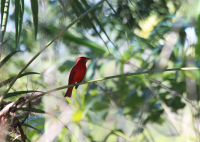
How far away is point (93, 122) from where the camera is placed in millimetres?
3797

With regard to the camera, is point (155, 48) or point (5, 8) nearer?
point (5, 8)

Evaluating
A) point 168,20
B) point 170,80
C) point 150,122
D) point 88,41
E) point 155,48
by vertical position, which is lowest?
point 150,122

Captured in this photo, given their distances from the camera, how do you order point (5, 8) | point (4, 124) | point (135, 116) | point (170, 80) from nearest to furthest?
point (4, 124), point (5, 8), point (170, 80), point (135, 116)

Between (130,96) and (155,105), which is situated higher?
(130,96)

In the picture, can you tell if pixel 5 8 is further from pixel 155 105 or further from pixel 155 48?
pixel 155 105

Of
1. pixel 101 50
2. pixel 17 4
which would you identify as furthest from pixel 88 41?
pixel 17 4

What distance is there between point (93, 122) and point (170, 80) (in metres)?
1.57

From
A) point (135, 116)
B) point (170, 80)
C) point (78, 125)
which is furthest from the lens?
point (135, 116)

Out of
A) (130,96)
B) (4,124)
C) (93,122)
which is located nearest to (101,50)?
(130,96)

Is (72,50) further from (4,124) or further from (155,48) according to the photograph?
(4,124)

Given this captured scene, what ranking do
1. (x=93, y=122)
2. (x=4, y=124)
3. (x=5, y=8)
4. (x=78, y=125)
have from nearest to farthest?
(x=4, y=124) → (x=5, y=8) → (x=78, y=125) → (x=93, y=122)

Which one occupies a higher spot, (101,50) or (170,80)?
(101,50)

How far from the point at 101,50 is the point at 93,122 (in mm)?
1338

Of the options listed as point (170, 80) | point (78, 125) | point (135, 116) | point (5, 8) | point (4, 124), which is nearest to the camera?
point (4, 124)
